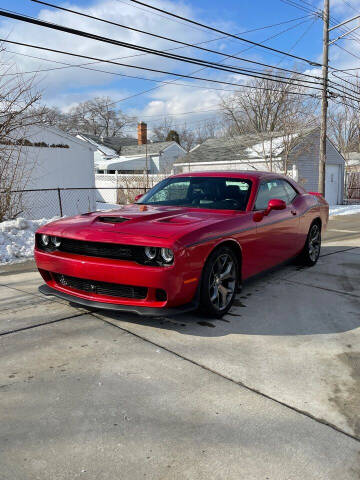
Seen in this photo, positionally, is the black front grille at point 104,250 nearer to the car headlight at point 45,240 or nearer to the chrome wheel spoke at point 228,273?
the car headlight at point 45,240

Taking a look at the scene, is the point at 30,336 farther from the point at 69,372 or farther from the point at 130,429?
the point at 130,429

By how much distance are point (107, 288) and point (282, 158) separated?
1765cm

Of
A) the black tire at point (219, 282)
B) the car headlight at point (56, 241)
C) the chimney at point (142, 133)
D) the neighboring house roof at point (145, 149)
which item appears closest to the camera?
the black tire at point (219, 282)

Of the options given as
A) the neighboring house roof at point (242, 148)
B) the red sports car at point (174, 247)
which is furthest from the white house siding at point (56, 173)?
the red sports car at point (174, 247)

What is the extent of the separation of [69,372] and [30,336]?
2.77ft

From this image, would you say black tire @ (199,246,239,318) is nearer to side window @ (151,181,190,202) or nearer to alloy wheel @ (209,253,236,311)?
alloy wheel @ (209,253,236,311)

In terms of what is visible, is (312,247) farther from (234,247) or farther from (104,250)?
(104,250)

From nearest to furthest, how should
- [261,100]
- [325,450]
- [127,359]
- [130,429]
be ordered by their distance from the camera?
[325,450]
[130,429]
[127,359]
[261,100]

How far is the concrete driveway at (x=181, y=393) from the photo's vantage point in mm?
2037

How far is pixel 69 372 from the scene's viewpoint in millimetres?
2930

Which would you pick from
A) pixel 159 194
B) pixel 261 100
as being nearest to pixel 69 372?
pixel 159 194

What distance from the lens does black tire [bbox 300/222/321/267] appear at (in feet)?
20.6

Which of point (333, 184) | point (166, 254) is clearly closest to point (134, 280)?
point (166, 254)

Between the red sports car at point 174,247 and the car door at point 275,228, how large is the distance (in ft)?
0.05
